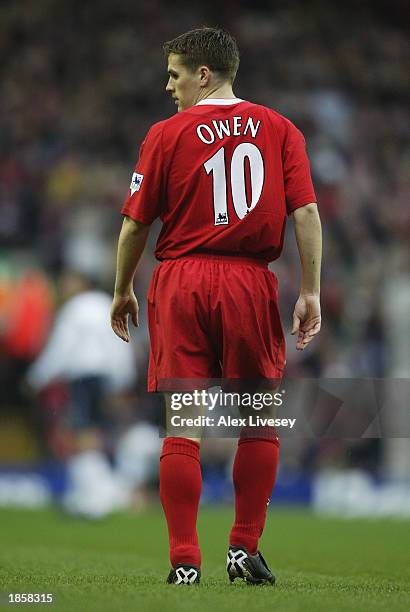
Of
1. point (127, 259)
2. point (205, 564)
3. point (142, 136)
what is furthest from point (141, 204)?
point (142, 136)

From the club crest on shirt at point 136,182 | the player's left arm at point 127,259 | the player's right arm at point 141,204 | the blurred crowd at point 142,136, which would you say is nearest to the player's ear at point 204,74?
the player's right arm at point 141,204

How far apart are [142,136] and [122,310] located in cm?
1088

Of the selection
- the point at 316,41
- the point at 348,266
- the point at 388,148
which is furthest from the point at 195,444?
the point at 316,41

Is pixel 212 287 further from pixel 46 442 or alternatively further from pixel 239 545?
pixel 46 442

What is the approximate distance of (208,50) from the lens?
13.3ft

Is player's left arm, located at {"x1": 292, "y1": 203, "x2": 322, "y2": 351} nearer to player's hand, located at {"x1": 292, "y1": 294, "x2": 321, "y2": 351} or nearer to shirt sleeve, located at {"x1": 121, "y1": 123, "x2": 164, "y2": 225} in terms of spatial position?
player's hand, located at {"x1": 292, "y1": 294, "x2": 321, "y2": 351}

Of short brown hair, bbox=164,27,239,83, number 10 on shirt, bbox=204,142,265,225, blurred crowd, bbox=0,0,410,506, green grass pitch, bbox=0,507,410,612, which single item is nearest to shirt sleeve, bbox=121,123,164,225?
number 10 on shirt, bbox=204,142,265,225

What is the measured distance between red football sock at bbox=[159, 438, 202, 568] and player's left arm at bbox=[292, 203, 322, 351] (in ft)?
1.81

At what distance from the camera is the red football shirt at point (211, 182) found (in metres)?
3.96

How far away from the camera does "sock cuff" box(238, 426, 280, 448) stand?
13.0 ft

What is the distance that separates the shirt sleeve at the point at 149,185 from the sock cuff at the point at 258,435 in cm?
74

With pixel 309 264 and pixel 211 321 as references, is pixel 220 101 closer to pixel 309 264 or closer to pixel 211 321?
pixel 309 264

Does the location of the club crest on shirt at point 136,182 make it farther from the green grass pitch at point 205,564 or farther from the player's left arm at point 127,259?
the green grass pitch at point 205,564

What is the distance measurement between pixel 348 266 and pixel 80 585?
963 centimetres
